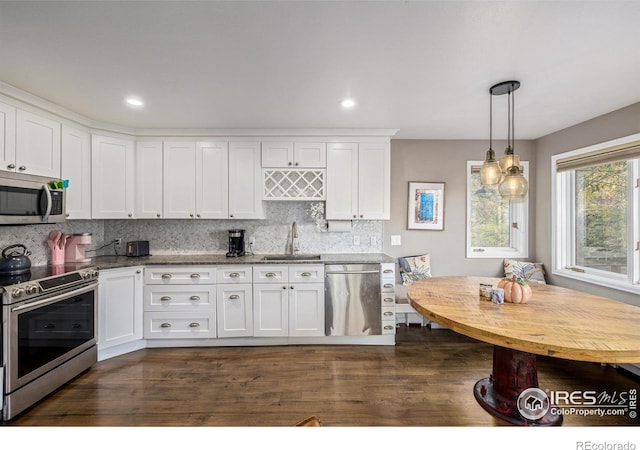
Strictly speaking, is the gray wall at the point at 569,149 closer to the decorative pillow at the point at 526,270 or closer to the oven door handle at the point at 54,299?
the decorative pillow at the point at 526,270

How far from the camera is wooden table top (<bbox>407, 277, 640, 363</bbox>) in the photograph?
118cm

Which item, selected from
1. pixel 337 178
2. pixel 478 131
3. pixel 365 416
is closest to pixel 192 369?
pixel 365 416

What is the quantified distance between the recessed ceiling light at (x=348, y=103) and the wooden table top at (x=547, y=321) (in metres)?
1.65

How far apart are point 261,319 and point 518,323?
2282 millimetres

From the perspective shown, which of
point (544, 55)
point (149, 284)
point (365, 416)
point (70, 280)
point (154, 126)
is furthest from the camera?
point (154, 126)

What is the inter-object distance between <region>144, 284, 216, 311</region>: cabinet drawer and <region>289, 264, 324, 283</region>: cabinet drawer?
0.84 m

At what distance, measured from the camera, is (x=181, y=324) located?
295 centimetres

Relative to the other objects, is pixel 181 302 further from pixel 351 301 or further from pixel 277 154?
pixel 277 154

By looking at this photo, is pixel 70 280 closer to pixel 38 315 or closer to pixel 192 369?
pixel 38 315

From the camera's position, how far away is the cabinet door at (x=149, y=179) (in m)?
3.22

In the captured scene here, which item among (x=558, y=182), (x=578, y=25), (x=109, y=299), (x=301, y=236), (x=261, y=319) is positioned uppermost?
(x=578, y=25)

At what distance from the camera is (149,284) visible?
9.62ft

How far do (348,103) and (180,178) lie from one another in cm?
207

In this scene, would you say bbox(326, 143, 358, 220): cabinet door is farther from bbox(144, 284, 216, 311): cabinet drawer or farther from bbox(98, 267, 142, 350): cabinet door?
bbox(98, 267, 142, 350): cabinet door
